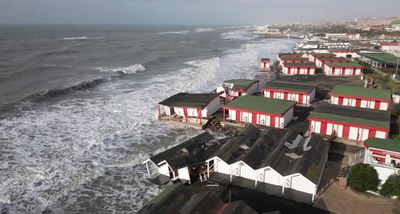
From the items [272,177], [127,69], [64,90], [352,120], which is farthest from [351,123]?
[127,69]

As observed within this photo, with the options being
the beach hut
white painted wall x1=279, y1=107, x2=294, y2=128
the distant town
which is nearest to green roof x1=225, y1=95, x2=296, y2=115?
the distant town

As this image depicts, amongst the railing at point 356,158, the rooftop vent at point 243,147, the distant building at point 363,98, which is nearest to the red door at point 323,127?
the railing at point 356,158

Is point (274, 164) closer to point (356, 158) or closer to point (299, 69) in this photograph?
point (356, 158)

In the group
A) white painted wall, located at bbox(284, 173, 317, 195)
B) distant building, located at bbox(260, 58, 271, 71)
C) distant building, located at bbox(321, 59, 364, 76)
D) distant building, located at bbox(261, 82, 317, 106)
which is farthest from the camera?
distant building, located at bbox(260, 58, 271, 71)

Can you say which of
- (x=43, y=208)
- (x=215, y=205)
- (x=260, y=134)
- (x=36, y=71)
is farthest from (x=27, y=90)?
(x=215, y=205)

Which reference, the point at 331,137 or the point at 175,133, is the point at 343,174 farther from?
the point at 175,133

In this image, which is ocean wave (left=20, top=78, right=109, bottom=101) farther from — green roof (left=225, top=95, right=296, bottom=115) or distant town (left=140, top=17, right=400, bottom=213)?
green roof (left=225, top=95, right=296, bottom=115)
